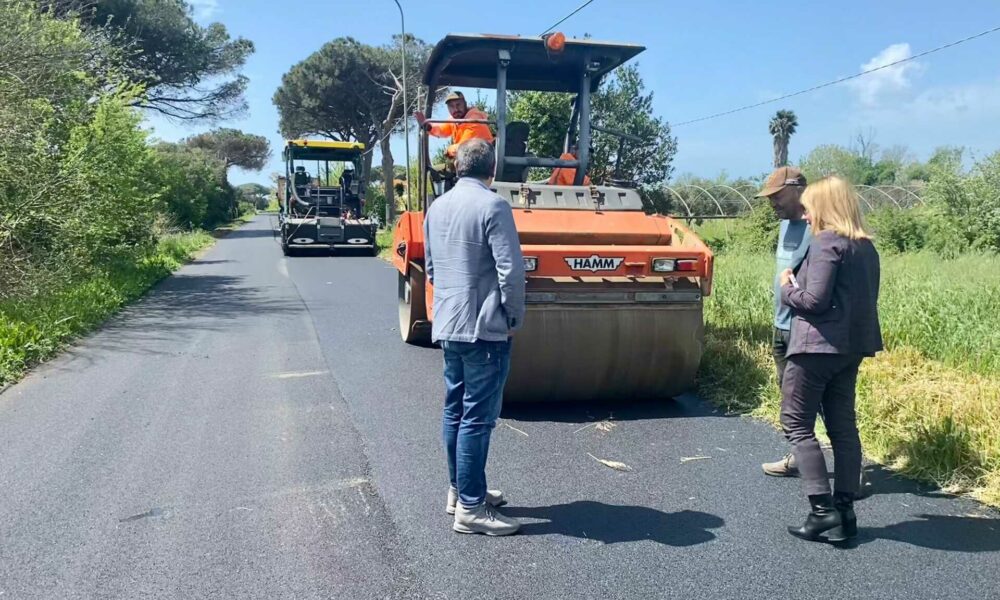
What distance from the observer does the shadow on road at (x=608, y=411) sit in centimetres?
551

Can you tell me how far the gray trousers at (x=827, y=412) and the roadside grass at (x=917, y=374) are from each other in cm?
89

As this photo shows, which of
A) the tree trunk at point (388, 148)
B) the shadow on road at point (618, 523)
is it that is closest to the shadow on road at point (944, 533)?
the shadow on road at point (618, 523)

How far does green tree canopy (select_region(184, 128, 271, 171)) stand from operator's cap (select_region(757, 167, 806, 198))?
68.8 metres

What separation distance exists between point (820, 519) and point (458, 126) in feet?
13.2

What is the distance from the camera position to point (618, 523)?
151 inches

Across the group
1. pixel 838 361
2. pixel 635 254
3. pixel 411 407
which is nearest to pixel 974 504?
pixel 838 361

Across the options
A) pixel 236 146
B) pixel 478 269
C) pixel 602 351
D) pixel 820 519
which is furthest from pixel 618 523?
pixel 236 146

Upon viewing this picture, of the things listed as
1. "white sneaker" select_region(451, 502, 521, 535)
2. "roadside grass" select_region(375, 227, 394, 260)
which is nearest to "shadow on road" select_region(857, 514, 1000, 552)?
"white sneaker" select_region(451, 502, 521, 535)

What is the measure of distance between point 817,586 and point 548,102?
7.03 m

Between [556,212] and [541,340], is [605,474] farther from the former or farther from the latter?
[556,212]

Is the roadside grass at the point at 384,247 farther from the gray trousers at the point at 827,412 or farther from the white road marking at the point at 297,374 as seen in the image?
the gray trousers at the point at 827,412

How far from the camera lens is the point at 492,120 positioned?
6164mm

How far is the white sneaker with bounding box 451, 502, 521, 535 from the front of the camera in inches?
145

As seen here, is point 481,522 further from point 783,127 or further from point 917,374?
point 783,127
